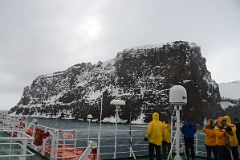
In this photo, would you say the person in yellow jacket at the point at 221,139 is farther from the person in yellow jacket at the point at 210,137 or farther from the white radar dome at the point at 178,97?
the white radar dome at the point at 178,97

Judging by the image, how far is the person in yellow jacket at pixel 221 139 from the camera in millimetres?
7703

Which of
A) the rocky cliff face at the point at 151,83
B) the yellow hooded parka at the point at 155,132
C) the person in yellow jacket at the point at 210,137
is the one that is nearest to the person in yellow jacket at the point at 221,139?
the person in yellow jacket at the point at 210,137

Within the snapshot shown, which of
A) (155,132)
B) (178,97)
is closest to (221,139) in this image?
(178,97)

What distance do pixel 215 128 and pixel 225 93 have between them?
174177 mm

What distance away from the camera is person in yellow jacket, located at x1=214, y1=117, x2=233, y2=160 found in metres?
7.70

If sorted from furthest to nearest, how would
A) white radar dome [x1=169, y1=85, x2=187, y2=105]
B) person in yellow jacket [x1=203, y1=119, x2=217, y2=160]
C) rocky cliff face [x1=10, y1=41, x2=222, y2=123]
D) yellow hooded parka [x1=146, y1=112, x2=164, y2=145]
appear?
rocky cliff face [x1=10, y1=41, x2=222, y2=123] < white radar dome [x1=169, y1=85, x2=187, y2=105] < person in yellow jacket [x1=203, y1=119, x2=217, y2=160] < yellow hooded parka [x1=146, y1=112, x2=164, y2=145]

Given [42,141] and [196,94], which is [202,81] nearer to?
[196,94]

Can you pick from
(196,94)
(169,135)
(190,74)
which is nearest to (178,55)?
(190,74)

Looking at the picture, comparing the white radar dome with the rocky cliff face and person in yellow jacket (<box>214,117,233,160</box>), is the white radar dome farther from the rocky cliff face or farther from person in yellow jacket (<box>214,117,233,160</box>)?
the rocky cliff face

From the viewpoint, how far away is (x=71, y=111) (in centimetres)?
15388

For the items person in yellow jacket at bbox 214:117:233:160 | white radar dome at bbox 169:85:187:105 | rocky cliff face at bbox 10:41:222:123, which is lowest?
person in yellow jacket at bbox 214:117:233:160

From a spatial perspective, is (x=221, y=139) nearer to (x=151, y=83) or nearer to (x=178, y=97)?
(x=178, y=97)

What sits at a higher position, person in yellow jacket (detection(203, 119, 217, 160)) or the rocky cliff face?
the rocky cliff face

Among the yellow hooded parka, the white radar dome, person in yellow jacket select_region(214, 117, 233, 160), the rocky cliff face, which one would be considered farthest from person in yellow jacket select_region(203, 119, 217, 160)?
the rocky cliff face
